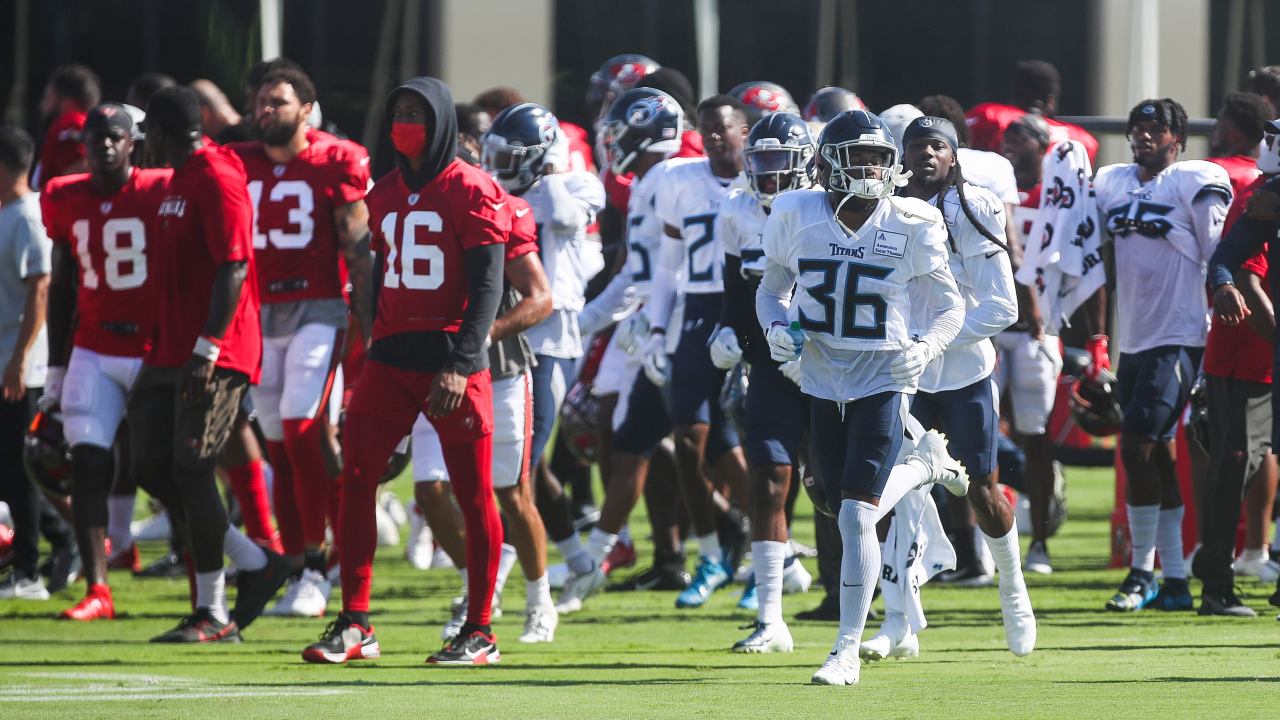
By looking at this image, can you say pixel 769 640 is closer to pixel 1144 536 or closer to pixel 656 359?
pixel 656 359

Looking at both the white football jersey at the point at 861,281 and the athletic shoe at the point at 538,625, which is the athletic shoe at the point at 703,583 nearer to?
the athletic shoe at the point at 538,625

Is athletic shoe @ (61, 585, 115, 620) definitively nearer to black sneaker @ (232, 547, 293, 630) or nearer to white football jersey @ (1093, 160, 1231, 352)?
black sneaker @ (232, 547, 293, 630)

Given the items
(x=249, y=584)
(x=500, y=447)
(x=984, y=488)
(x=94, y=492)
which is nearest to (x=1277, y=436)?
(x=984, y=488)

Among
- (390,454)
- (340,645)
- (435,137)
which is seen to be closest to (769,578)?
(390,454)

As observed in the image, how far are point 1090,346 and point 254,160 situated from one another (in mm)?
4193

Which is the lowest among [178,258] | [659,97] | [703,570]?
[703,570]

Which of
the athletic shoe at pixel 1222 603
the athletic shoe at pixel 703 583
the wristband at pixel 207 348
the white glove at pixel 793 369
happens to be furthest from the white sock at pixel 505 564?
the athletic shoe at pixel 1222 603

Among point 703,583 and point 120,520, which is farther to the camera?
point 120,520

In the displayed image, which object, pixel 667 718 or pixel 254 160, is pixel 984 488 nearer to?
pixel 667 718

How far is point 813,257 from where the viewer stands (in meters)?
6.06

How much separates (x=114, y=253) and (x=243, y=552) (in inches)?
59.4

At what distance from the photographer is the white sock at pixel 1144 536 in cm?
804

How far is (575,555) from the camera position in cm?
820

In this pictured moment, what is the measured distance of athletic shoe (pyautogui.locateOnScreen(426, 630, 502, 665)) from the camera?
6.57 metres
